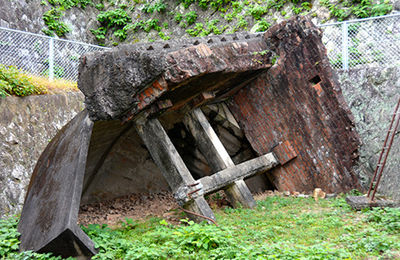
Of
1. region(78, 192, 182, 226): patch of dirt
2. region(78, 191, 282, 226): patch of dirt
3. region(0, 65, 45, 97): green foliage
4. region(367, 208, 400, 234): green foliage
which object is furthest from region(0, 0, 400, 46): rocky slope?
region(78, 192, 182, 226): patch of dirt

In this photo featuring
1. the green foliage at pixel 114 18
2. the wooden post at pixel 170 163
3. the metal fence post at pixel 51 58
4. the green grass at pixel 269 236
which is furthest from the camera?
the green foliage at pixel 114 18

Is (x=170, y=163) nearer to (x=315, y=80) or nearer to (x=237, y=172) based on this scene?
(x=237, y=172)

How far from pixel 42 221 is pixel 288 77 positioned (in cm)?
423

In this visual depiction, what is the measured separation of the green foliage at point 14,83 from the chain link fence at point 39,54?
784mm

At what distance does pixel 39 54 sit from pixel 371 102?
22.8 ft

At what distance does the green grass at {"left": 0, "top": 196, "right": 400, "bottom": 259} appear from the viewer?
11.4ft

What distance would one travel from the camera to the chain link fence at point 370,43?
7.68 metres

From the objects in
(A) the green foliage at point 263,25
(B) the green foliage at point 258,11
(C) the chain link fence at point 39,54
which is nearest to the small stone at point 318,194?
(C) the chain link fence at point 39,54

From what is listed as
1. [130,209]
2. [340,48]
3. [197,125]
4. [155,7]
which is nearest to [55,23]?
[155,7]

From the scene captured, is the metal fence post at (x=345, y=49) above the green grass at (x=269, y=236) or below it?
above

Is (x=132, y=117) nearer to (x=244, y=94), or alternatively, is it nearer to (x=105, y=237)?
(x=105, y=237)

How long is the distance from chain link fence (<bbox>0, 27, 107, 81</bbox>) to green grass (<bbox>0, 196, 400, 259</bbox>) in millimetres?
4098

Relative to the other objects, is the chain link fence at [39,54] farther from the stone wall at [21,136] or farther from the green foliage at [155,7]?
the green foliage at [155,7]

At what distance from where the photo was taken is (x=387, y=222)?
168 inches
